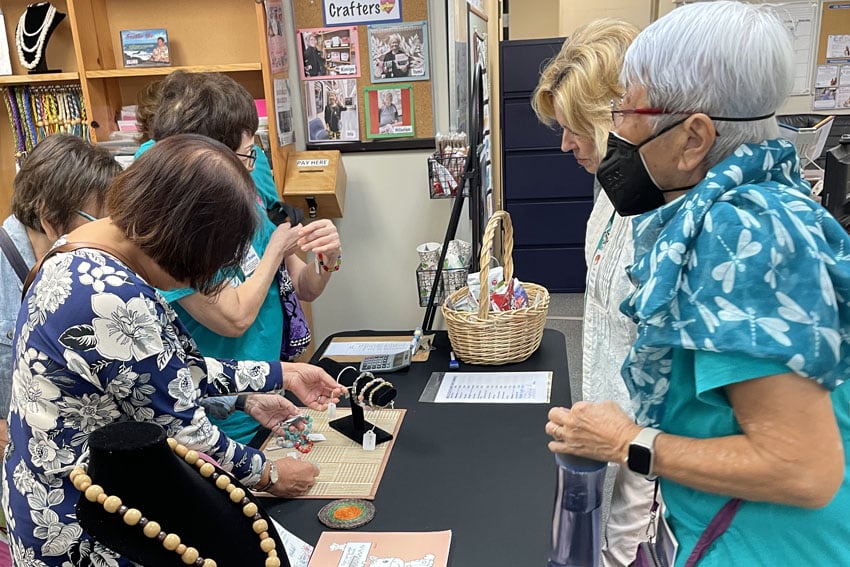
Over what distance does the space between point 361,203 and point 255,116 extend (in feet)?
4.36

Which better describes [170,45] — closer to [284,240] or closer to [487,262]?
[284,240]

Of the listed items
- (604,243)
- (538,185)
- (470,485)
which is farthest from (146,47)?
(538,185)

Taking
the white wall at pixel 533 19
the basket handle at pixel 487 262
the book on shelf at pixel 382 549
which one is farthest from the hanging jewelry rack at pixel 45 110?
the white wall at pixel 533 19

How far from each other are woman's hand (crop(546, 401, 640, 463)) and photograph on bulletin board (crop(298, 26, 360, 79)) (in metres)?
2.22

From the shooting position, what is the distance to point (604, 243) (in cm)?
152

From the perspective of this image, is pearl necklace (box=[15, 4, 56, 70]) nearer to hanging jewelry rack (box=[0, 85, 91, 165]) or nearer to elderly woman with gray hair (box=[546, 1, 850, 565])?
hanging jewelry rack (box=[0, 85, 91, 165])

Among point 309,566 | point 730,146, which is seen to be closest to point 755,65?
point 730,146

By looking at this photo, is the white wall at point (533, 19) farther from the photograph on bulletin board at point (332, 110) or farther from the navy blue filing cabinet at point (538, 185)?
the photograph on bulletin board at point (332, 110)

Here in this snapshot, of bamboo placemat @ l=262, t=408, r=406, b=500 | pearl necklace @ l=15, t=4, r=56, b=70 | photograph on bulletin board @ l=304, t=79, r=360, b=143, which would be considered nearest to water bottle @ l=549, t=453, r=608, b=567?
bamboo placemat @ l=262, t=408, r=406, b=500

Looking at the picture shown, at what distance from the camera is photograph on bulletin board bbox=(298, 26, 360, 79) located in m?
2.80

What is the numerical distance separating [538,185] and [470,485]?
3940mm

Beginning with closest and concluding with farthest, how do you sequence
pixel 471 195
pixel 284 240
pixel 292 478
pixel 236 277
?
1. pixel 292 478
2. pixel 236 277
3. pixel 284 240
4. pixel 471 195

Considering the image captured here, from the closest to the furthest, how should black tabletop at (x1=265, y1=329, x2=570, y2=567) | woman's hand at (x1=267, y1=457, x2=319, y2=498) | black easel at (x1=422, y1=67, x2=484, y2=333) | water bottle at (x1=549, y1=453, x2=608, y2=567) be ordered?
water bottle at (x1=549, y1=453, x2=608, y2=567)
black tabletop at (x1=265, y1=329, x2=570, y2=567)
woman's hand at (x1=267, y1=457, x2=319, y2=498)
black easel at (x1=422, y1=67, x2=484, y2=333)

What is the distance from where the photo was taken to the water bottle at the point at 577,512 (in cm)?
100
